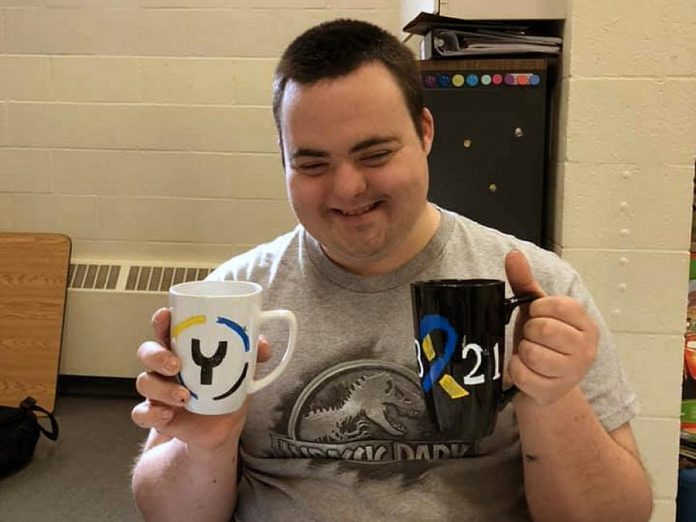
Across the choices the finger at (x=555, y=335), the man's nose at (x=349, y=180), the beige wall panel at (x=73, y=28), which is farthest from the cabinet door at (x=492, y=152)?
the beige wall panel at (x=73, y=28)

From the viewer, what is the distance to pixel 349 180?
3.21 ft

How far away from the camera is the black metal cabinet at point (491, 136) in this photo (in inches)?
75.5

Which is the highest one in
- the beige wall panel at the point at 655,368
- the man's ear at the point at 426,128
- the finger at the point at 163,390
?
the man's ear at the point at 426,128

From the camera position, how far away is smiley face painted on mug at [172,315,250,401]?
2.55 ft

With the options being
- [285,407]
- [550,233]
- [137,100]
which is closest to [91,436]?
[137,100]

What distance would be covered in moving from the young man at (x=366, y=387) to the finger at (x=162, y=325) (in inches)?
5.2

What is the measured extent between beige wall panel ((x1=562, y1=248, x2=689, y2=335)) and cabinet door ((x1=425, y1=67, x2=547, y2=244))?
0.58ft

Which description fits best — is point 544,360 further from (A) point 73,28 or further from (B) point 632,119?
(A) point 73,28

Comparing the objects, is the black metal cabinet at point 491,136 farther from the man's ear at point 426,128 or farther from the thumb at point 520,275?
the thumb at point 520,275

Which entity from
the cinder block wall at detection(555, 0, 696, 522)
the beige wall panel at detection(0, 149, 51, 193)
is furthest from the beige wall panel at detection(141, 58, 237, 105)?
the cinder block wall at detection(555, 0, 696, 522)

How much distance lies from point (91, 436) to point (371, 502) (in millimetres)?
2091

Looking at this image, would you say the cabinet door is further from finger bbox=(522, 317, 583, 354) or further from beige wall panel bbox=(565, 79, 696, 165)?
finger bbox=(522, 317, 583, 354)

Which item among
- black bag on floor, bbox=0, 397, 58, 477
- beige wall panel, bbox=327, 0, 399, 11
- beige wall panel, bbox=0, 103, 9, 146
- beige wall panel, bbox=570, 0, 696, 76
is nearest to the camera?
beige wall panel, bbox=570, 0, 696, 76

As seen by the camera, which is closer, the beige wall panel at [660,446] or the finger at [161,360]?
the finger at [161,360]
